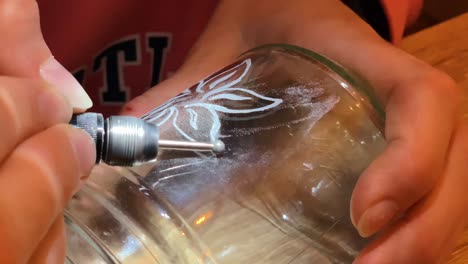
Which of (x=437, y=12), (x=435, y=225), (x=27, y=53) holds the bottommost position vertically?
(x=437, y=12)

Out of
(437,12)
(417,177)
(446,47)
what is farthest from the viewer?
(437,12)

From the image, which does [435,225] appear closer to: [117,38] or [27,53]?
[27,53]

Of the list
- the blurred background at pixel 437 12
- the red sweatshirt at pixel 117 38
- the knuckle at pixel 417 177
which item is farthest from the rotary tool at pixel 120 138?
the blurred background at pixel 437 12

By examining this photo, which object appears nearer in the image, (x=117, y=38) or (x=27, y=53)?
(x=27, y=53)

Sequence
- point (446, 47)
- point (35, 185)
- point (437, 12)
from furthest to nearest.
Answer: point (437, 12) < point (446, 47) < point (35, 185)

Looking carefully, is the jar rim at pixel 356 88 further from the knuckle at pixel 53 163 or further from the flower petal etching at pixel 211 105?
the knuckle at pixel 53 163

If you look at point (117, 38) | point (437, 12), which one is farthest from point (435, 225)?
point (437, 12)

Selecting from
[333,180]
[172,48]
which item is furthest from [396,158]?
[172,48]
